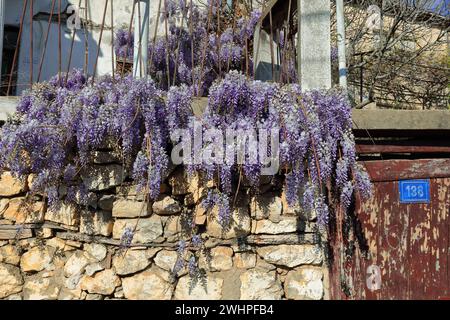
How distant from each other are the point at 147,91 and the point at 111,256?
1211mm

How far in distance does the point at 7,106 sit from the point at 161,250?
156 cm

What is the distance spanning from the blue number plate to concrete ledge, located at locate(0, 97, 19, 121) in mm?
3024

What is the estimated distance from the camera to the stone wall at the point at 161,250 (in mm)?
3037

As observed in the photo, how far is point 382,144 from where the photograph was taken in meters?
3.42

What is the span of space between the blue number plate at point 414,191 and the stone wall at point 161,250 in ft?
2.81

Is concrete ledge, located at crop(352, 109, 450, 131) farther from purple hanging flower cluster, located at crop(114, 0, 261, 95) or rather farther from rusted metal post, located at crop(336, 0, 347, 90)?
purple hanging flower cluster, located at crop(114, 0, 261, 95)

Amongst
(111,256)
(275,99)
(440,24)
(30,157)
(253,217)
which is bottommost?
(111,256)

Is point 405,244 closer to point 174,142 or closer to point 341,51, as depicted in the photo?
point 341,51

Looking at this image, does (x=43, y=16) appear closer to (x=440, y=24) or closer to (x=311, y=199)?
(x=311, y=199)

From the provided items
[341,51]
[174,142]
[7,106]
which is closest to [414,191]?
[341,51]

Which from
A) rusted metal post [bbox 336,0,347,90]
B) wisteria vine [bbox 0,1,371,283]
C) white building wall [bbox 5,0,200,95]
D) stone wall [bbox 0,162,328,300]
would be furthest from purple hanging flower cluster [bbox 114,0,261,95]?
stone wall [bbox 0,162,328,300]

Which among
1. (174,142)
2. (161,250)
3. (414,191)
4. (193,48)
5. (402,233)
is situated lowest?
(161,250)

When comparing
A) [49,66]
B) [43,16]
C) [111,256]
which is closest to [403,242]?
[111,256]

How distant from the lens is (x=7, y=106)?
3160mm
